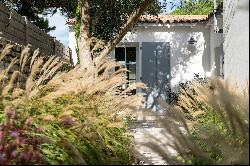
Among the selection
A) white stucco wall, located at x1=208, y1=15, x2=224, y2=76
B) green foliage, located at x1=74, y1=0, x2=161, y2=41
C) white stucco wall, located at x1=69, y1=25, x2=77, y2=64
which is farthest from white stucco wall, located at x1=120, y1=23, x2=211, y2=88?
green foliage, located at x1=74, y1=0, x2=161, y2=41

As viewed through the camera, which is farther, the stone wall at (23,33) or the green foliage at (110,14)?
the green foliage at (110,14)

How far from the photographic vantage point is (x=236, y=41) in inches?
284

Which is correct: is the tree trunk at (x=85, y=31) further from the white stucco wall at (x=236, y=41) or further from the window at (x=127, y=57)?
the window at (x=127, y=57)

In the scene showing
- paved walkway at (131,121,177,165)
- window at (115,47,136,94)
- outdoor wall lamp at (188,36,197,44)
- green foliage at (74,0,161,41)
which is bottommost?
paved walkway at (131,121,177,165)

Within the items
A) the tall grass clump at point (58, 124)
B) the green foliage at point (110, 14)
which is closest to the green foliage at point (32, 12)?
the green foliage at point (110, 14)

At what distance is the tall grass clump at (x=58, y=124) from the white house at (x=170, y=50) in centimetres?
1010

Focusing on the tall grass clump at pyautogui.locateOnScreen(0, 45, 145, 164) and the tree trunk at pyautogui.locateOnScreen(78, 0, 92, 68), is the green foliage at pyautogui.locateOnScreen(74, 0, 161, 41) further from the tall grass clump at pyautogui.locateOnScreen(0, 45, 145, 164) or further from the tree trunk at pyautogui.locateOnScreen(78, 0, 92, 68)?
the tall grass clump at pyautogui.locateOnScreen(0, 45, 145, 164)

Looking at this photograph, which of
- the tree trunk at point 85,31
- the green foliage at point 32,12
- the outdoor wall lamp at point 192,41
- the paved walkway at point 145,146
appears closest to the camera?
the paved walkway at point 145,146

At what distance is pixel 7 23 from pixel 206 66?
8.40 meters

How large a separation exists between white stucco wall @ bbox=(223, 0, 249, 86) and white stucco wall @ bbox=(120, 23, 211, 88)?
6.93 metres

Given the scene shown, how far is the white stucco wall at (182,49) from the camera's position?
15414mm

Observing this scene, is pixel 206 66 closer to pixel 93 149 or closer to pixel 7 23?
pixel 7 23

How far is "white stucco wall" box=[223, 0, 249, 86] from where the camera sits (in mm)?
6445

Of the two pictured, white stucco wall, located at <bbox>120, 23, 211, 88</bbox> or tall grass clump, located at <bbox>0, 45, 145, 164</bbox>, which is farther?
white stucco wall, located at <bbox>120, 23, 211, 88</bbox>
